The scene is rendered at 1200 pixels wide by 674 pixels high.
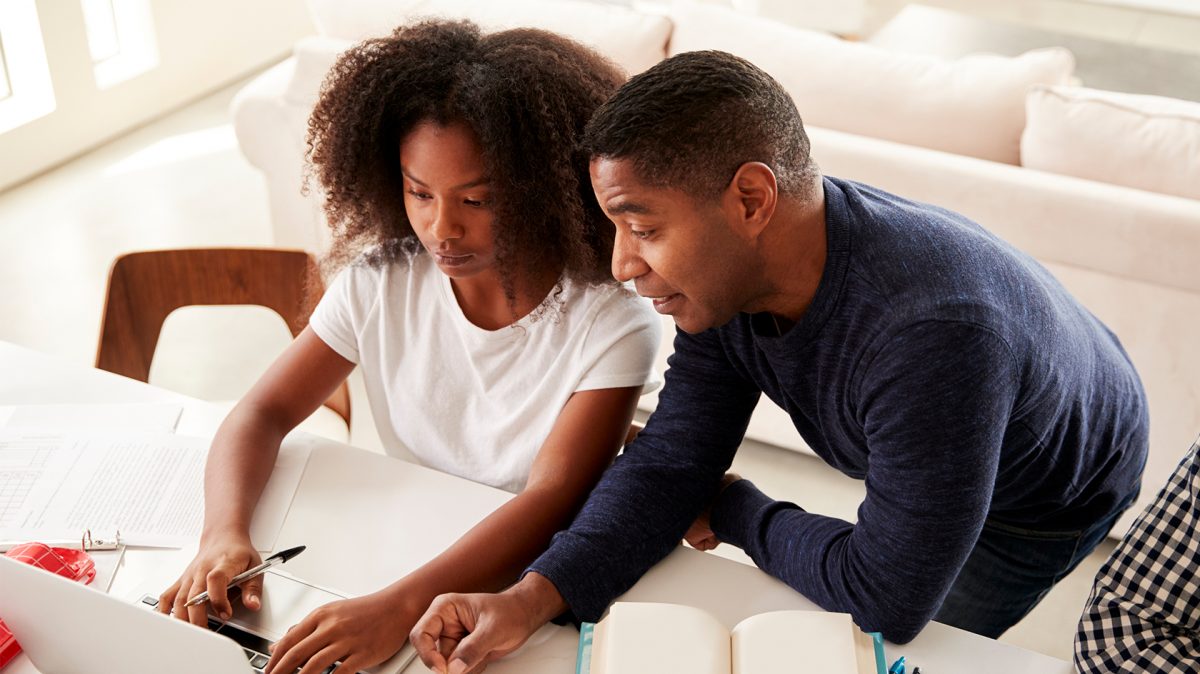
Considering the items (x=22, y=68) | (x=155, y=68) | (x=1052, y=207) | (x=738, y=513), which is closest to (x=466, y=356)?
(x=738, y=513)

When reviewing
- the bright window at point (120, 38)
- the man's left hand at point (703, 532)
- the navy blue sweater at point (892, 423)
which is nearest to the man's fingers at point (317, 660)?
the navy blue sweater at point (892, 423)

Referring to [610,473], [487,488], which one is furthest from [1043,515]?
[487,488]

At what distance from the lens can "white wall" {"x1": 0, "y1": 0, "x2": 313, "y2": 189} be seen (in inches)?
146

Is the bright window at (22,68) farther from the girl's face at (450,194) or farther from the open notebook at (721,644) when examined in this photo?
the open notebook at (721,644)

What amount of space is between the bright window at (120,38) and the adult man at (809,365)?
3570 millimetres

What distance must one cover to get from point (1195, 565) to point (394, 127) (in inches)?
39.7

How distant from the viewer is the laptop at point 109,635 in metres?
0.84

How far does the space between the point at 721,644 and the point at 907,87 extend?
158 centimetres

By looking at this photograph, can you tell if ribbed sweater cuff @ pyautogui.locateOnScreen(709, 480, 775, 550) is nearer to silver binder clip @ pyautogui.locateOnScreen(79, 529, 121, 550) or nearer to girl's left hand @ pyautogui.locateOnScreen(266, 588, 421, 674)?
girl's left hand @ pyautogui.locateOnScreen(266, 588, 421, 674)

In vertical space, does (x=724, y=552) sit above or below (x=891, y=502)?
below

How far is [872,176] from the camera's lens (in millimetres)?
2115

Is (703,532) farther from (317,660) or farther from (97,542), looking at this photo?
(97,542)

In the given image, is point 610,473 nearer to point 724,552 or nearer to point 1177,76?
point 724,552

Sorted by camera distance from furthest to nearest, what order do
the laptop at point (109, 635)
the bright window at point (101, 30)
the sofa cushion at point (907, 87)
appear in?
1. the bright window at point (101, 30)
2. the sofa cushion at point (907, 87)
3. the laptop at point (109, 635)
